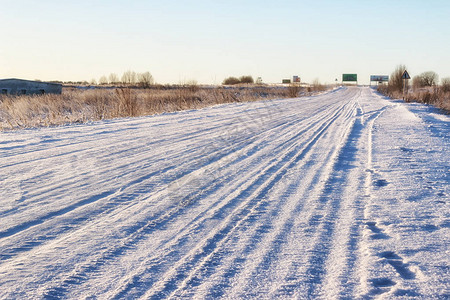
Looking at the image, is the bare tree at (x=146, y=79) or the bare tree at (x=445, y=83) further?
the bare tree at (x=146, y=79)

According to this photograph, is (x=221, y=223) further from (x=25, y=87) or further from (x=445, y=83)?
(x=25, y=87)

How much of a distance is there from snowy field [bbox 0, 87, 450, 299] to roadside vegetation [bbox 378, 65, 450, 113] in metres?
17.4

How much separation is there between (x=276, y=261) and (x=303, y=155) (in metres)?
4.70

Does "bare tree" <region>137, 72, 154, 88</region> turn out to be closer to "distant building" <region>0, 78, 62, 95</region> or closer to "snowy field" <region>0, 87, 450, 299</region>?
"distant building" <region>0, 78, 62, 95</region>

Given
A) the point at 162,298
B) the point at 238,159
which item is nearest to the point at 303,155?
the point at 238,159

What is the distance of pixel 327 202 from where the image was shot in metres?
4.68

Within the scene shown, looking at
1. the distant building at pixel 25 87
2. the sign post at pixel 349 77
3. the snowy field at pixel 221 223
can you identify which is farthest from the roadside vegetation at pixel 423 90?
the sign post at pixel 349 77

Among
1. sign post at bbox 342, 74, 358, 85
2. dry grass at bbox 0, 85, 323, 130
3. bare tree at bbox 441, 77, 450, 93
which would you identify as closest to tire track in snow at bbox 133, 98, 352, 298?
dry grass at bbox 0, 85, 323, 130

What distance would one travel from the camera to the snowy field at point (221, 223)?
109 inches

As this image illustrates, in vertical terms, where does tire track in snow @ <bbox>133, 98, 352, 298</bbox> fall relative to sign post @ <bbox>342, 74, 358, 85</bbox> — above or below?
below

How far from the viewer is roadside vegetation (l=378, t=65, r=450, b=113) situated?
26.8 meters

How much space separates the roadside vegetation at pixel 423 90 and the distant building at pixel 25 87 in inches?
1271

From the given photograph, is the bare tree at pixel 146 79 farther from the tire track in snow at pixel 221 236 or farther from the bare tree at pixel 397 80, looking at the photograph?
the tire track in snow at pixel 221 236

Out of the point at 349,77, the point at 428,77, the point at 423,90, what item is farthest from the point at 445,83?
the point at 349,77
